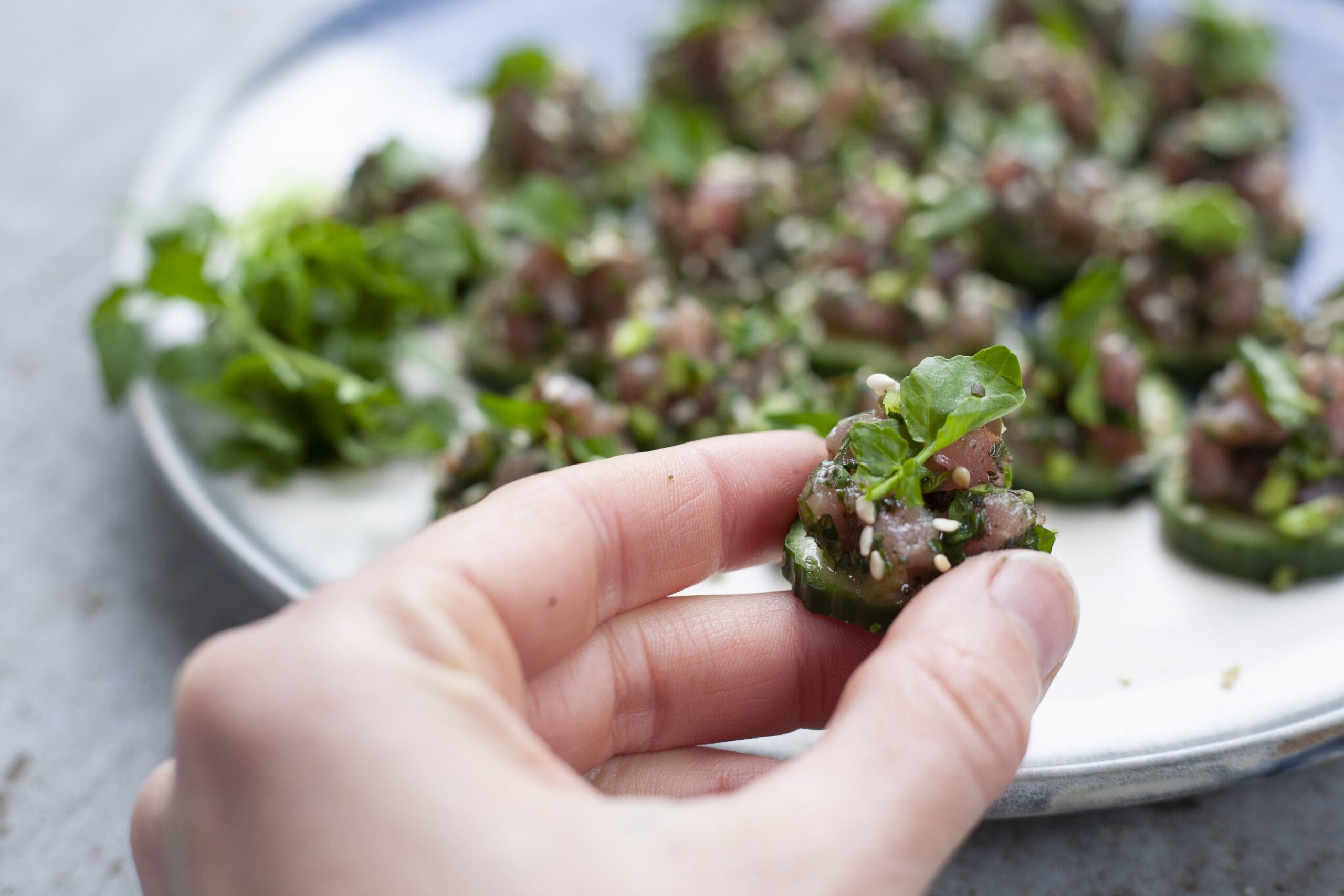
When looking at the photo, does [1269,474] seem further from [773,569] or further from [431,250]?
[431,250]

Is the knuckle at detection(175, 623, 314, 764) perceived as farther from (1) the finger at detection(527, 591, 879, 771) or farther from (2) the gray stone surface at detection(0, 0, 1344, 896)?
(2) the gray stone surface at detection(0, 0, 1344, 896)

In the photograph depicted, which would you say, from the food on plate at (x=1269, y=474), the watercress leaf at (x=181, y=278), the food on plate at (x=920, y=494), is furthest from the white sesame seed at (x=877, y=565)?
the watercress leaf at (x=181, y=278)

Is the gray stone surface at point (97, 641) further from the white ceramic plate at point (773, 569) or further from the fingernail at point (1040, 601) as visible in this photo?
the fingernail at point (1040, 601)

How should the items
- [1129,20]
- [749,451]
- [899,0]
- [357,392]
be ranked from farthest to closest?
[1129,20]
[899,0]
[357,392]
[749,451]

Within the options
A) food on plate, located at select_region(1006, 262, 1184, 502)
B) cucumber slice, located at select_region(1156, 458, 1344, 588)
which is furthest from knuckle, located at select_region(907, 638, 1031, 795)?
food on plate, located at select_region(1006, 262, 1184, 502)

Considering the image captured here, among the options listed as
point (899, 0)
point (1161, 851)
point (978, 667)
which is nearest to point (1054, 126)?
point (899, 0)

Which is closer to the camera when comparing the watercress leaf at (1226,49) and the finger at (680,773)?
the finger at (680,773)

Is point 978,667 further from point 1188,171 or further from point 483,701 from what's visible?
point 1188,171
